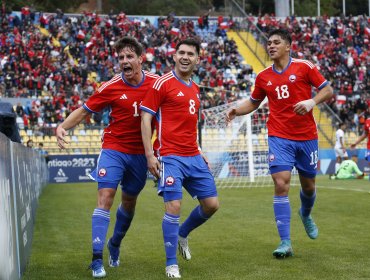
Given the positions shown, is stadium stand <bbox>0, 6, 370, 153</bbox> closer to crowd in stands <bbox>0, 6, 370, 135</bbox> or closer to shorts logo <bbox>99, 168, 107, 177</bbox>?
crowd in stands <bbox>0, 6, 370, 135</bbox>

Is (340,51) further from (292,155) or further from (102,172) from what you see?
(102,172)

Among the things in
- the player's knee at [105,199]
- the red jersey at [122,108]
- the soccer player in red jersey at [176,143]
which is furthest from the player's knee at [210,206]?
the player's knee at [105,199]

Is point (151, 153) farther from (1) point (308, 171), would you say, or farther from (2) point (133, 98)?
(1) point (308, 171)

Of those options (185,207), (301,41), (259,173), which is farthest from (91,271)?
(301,41)

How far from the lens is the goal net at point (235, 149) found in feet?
86.3

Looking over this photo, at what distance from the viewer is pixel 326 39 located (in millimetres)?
47938

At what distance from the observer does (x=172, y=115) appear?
24.5 ft

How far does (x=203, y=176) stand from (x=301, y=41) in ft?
133

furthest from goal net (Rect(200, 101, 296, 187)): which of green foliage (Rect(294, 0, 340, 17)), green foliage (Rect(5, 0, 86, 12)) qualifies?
green foliage (Rect(294, 0, 340, 17))

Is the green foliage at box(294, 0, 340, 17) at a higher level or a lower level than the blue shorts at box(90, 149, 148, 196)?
higher

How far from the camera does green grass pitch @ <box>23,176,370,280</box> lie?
7.35 metres

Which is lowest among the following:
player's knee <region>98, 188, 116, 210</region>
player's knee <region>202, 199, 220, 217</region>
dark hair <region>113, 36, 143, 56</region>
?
player's knee <region>202, 199, 220, 217</region>

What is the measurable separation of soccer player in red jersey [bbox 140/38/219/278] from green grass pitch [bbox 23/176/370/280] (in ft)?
2.12

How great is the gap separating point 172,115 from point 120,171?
0.77 m
